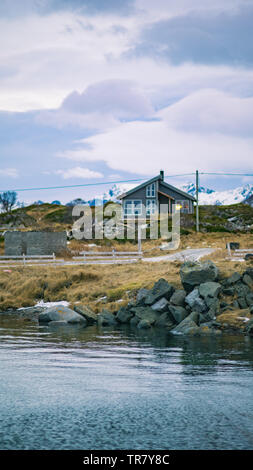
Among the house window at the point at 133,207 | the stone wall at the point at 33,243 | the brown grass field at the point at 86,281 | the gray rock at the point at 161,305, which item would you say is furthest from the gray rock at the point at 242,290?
the house window at the point at 133,207

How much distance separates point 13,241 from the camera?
41.9 metres

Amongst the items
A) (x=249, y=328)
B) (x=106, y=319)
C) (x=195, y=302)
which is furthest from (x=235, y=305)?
(x=106, y=319)

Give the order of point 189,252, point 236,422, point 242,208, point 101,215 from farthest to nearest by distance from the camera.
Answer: point 242,208 < point 101,215 < point 189,252 < point 236,422

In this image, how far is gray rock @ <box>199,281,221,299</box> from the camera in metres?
22.1

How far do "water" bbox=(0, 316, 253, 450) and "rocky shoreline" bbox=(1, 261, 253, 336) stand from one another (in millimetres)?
3322

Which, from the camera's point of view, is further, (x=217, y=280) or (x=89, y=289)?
(x=89, y=289)

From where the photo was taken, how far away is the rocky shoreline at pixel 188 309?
20.5 m

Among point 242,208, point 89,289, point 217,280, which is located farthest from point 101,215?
point 217,280

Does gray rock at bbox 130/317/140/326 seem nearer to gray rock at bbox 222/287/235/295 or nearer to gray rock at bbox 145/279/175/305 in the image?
gray rock at bbox 145/279/175/305

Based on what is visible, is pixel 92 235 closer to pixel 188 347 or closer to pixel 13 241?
pixel 13 241

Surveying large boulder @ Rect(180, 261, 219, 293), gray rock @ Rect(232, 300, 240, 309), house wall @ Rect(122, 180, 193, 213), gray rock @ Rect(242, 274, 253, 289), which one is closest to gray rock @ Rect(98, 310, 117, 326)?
large boulder @ Rect(180, 261, 219, 293)

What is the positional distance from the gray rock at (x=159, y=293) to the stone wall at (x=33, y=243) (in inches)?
768
